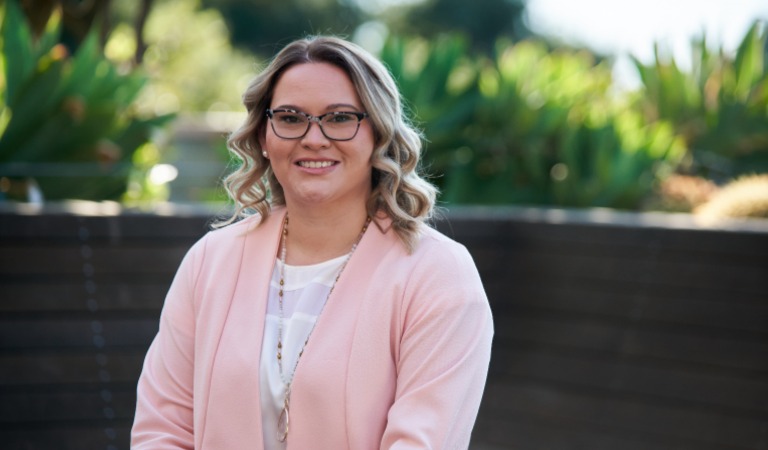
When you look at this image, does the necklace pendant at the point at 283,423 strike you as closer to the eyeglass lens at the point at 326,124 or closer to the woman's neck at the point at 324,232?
the woman's neck at the point at 324,232

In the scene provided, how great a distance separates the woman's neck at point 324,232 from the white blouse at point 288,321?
0.08ft

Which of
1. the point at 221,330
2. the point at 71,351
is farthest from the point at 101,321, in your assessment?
the point at 221,330

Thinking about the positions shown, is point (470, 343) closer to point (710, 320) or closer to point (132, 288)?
point (132, 288)

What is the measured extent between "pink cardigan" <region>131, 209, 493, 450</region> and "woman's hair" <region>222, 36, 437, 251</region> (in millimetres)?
80

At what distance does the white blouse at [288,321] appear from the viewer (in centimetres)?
254

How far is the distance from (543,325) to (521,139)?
329 centimetres

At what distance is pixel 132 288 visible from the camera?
428 cm

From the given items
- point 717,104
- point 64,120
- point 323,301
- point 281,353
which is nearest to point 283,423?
point 281,353

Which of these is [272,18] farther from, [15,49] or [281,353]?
[281,353]

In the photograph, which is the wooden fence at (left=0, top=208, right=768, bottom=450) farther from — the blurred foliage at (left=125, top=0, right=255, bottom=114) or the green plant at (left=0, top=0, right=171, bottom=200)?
the blurred foliage at (left=125, top=0, right=255, bottom=114)

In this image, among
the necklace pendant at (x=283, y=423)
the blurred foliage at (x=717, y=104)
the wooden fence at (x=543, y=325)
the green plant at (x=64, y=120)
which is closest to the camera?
the necklace pendant at (x=283, y=423)

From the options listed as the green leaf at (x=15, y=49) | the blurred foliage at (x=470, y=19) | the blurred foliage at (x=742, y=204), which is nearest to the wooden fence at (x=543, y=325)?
the blurred foliage at (x=742, y=204)

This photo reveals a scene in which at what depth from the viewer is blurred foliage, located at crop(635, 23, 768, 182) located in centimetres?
941

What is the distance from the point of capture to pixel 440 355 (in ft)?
7.91
